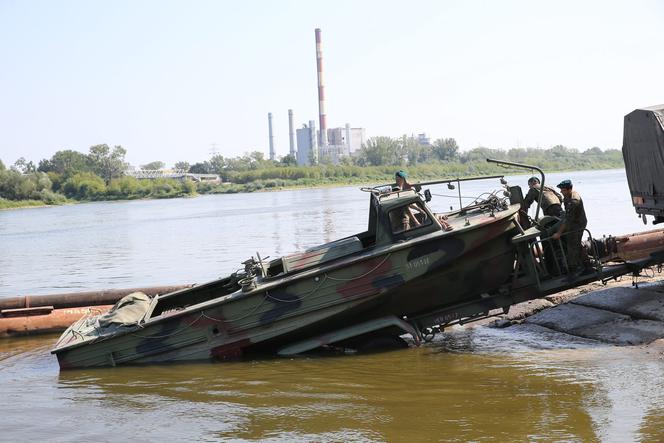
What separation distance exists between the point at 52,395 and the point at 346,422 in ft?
12.6

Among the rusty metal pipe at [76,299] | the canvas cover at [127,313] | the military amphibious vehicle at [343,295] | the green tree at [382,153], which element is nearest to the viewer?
the military amphibious vehicle at [343,295]

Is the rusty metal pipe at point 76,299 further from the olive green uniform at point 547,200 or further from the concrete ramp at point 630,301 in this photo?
the concrete ramp at point 630,301

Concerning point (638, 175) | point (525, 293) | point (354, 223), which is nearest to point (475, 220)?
→ point (525, 293)

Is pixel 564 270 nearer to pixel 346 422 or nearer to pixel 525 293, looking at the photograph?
pixel 525 293

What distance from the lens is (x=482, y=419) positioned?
780 cm

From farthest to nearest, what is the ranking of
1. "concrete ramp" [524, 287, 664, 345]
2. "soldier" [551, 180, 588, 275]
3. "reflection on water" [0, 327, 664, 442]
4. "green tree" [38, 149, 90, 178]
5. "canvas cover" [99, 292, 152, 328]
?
"green tree" [38, 149, 90, 178] → "canvas cover" [99, 292, 152, 328] → "soldier" [551, 180, 588, 275] → "concrete ramp" [524, 287, 664, 345] → "reflection on water" [0, 327, 664, 442]

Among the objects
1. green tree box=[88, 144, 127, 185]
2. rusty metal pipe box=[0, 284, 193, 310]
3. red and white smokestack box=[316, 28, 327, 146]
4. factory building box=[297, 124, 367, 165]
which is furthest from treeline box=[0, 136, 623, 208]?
rusty metal pipe box=[0, 284, 193, 310]

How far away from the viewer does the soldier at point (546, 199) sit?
11.1 metres

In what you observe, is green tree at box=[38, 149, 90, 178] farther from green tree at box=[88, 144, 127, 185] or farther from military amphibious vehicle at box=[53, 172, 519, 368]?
military amphibious vehicle at box=[53, 172, 519, 368]

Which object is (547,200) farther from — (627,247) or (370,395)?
(370,395)

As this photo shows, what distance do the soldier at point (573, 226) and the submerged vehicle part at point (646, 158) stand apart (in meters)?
1.73

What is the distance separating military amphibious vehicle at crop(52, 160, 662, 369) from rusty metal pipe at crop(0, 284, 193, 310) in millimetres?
3194

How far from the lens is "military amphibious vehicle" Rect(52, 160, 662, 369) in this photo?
1009 centimetres

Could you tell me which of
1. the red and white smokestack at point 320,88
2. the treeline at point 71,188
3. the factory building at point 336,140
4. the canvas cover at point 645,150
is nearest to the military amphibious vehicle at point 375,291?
the canvas cover at point 645,150
